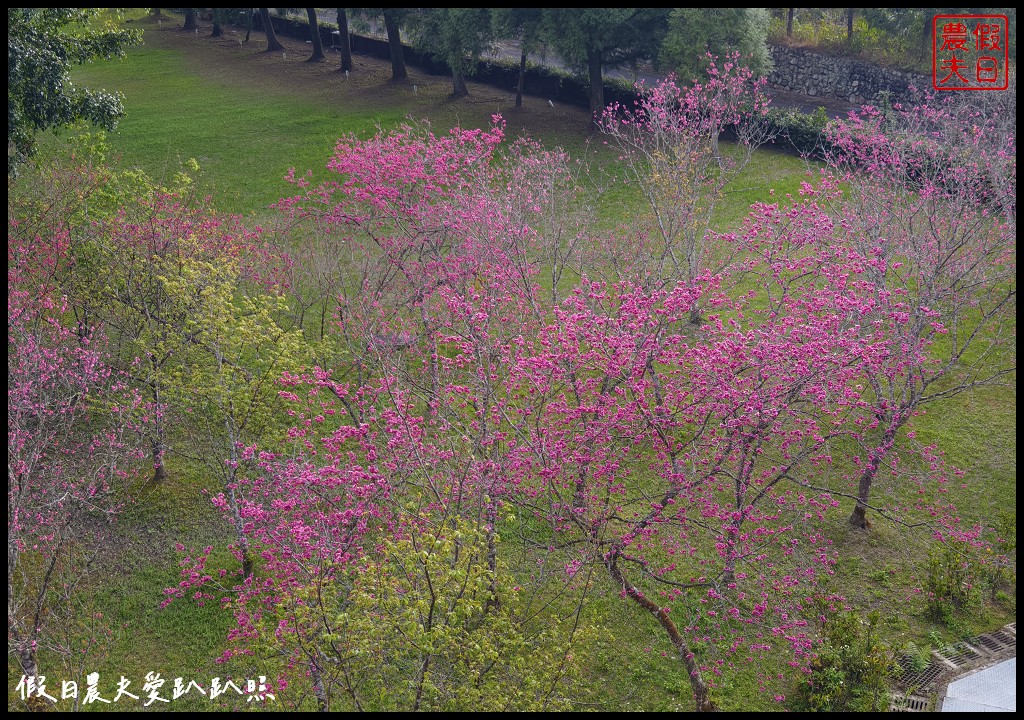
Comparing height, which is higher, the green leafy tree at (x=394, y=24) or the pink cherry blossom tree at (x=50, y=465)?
the green leafy tree at (x=394, y=24)

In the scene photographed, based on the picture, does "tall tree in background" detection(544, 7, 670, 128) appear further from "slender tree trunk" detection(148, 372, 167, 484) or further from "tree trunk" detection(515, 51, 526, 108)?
"slender tree trunk" detection(148, 372, 167, 484)

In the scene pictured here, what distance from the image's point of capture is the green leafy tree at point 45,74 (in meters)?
17.2

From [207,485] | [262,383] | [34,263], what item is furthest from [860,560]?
[34,263]

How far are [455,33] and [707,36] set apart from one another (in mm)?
8829

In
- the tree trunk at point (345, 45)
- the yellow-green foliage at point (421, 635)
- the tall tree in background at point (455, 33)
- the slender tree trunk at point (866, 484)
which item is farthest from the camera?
the tree trunk at point (345, 45)

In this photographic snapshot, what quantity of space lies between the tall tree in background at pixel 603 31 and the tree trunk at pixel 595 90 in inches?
1.9

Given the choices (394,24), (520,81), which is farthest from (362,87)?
(520,81)

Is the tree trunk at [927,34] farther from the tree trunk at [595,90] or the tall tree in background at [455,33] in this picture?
the tall tree in background at [455,33]

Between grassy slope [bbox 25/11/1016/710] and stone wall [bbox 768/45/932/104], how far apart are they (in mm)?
8449

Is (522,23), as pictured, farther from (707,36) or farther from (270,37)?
(270,37)

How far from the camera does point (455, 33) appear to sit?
3075cm

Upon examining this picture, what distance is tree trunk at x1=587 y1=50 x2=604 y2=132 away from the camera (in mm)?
29984

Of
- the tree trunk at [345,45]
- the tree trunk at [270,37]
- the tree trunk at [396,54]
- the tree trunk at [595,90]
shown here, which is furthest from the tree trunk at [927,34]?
the tree trunk at [270,37]

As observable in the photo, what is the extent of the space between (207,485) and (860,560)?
11.1m
